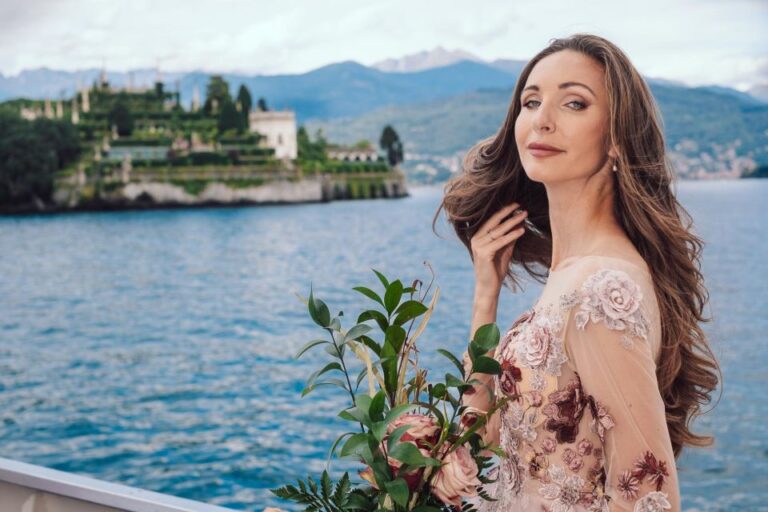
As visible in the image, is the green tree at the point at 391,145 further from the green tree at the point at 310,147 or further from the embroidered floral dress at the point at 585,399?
the embroidered floral dress at the point at 585,399

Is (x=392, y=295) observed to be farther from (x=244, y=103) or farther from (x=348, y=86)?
(x=348, y=86)

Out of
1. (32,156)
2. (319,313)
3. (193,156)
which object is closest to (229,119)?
(193,156)

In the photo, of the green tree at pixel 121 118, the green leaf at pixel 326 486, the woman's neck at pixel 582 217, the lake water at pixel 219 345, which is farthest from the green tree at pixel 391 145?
the green leaf at pixel 326 486

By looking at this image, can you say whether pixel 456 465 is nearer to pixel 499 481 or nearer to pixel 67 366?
pixel 499 481

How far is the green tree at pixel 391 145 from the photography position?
71.9 metres

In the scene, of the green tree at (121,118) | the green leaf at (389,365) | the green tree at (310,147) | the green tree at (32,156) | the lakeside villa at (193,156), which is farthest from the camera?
the green tree at (310,147)

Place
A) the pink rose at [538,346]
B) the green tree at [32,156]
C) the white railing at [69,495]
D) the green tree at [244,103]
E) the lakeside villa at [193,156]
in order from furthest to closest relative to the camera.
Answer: the green tree at [244,103], the lakeside villa at [193,156], the green tree at [32,156], the white railing at [69,495], the pink rose at [538,346]

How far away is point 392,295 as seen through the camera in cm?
93

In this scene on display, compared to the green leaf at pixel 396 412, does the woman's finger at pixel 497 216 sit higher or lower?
higher

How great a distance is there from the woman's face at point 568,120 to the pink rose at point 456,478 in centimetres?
37

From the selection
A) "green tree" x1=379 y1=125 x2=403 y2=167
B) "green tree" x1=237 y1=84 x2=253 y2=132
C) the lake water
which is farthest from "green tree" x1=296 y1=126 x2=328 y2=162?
the lake water

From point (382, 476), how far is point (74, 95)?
73445mm

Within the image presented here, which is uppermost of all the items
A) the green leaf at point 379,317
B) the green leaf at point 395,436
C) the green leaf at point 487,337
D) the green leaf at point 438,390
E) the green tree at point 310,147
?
the green tree at point 310,147

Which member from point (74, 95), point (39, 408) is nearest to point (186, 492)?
point (39, 408)
